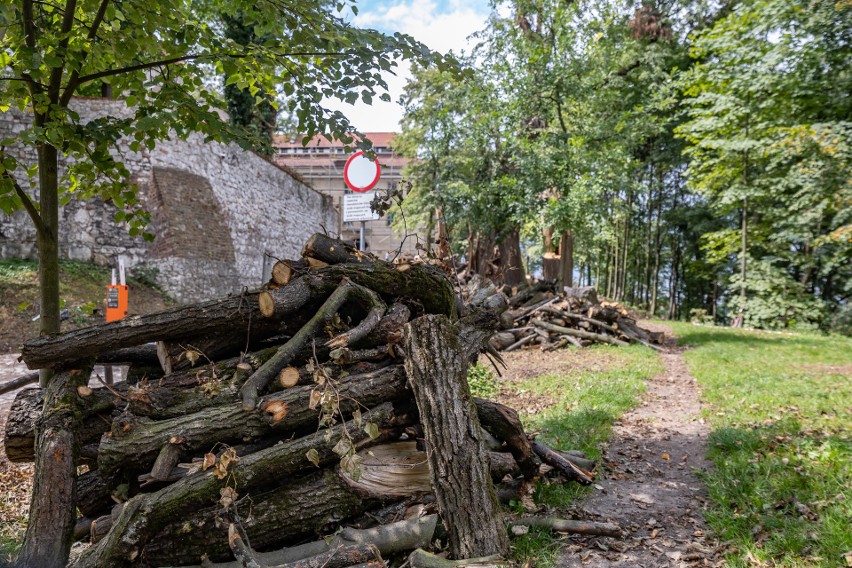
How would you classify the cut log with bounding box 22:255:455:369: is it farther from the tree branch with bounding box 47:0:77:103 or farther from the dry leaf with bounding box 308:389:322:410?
the tree branch with bounding box 47:0:77:103

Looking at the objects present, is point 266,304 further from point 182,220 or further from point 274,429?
point 182,220

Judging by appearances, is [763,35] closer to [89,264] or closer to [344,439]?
[344,439]

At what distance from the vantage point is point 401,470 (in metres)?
3.54

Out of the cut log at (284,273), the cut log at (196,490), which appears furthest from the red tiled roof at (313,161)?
the cut log at (196,490)

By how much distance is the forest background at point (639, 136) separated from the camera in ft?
43.2

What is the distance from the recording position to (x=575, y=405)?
7.05 metres

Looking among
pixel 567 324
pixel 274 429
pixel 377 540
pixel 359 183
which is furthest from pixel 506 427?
pixel 567 324

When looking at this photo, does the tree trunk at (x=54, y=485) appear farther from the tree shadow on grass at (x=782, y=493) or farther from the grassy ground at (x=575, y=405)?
the tree shadow on grass at (x=782, y=493)

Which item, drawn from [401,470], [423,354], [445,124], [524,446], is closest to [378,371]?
[423,354]

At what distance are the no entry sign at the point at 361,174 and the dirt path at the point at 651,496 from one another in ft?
13.1

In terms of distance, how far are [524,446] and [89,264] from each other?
44.9 feet

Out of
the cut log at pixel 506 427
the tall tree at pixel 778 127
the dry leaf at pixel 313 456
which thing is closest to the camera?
the dry leaf at pixel 313 456

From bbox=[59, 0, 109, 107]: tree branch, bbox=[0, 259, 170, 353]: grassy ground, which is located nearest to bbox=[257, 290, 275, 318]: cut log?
bbox=[59, 0, 109, 107]: tree branch

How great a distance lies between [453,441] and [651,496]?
2065 millimetres
